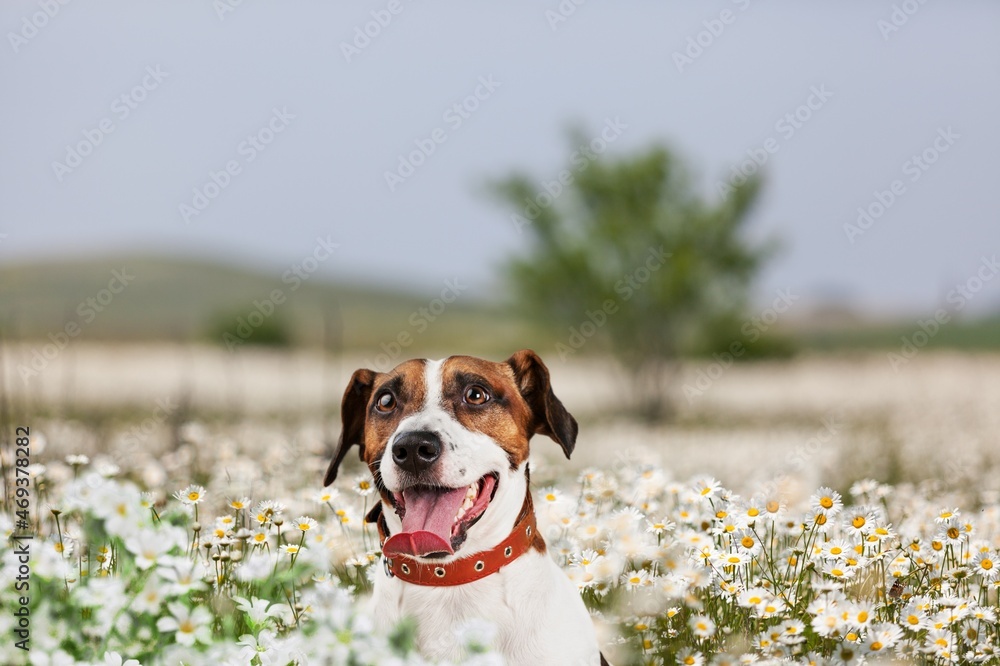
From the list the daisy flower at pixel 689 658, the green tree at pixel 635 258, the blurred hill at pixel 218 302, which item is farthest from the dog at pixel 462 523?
the blurred hill at pixel 218 302

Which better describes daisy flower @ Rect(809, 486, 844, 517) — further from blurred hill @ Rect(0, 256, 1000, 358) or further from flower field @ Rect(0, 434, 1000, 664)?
blurred hill @ Rect(0, 256, 1000, 358)

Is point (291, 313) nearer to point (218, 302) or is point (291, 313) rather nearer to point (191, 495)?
point (218, 302)

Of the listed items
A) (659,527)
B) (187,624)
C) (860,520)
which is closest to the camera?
(187,624)

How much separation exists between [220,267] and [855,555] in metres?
101

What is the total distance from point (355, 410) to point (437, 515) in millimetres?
808

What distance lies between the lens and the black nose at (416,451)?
3.53 m

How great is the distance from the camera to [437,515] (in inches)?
142

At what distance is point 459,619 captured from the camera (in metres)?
3.68

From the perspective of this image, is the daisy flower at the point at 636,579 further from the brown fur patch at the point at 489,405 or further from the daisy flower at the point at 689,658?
the brown fur patch at the point at 489,405

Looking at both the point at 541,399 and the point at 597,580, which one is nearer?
the point at 541,399

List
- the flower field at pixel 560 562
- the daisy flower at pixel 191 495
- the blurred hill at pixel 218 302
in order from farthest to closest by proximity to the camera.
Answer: the blurred hill at pixel 218 302
the daisy flower at pixel 191 495
the flower field at pixel 560 562

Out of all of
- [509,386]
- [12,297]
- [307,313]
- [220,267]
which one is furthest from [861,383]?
[220,267]

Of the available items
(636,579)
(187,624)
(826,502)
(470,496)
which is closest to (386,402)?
(470,496)

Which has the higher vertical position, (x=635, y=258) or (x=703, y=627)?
(x=635, y=258)
